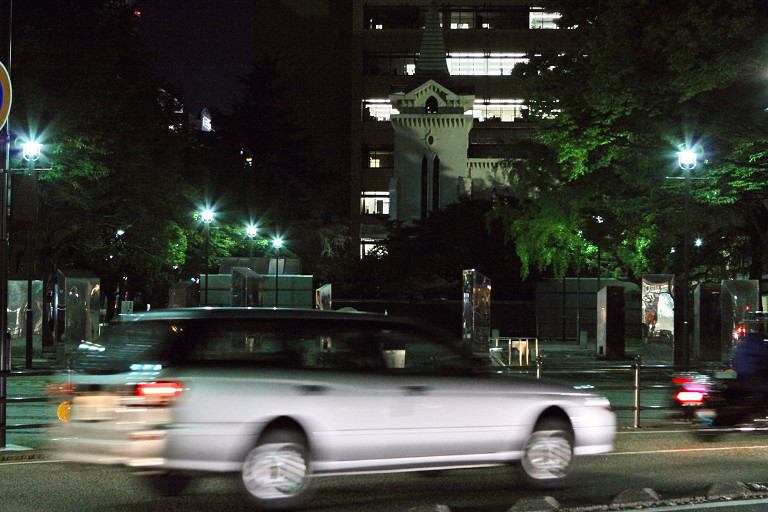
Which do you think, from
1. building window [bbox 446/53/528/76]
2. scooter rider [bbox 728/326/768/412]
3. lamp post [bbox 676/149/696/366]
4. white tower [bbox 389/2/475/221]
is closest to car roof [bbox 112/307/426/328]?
scooter rider [bbox 728/326/768/412]

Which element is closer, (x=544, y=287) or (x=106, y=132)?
(x=106, y=132)

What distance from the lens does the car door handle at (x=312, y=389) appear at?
883 centimetres

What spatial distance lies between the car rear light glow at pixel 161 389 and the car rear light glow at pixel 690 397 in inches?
313

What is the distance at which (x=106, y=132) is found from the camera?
125 feet

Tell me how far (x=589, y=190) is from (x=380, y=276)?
113 feet

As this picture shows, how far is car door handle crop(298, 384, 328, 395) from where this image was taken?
8.83m

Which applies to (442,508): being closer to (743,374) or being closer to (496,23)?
(743,374)

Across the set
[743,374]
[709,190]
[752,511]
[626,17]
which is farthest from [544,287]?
[752,511]

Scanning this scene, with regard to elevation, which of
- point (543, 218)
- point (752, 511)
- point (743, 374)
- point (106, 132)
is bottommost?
point (752, 511)

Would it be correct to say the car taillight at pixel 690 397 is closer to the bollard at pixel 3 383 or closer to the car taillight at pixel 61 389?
the car taillight at pixel 61 389

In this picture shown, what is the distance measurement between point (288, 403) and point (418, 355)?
152 centimetres

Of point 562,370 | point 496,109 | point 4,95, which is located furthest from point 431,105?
point 4,95

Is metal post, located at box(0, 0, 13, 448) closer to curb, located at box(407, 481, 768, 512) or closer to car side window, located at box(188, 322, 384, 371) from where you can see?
car side window, located at box(188, 322, 384, 371)

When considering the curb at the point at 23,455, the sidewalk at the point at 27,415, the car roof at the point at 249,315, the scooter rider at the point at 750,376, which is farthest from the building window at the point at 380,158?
the car roof at the point at 249,315
